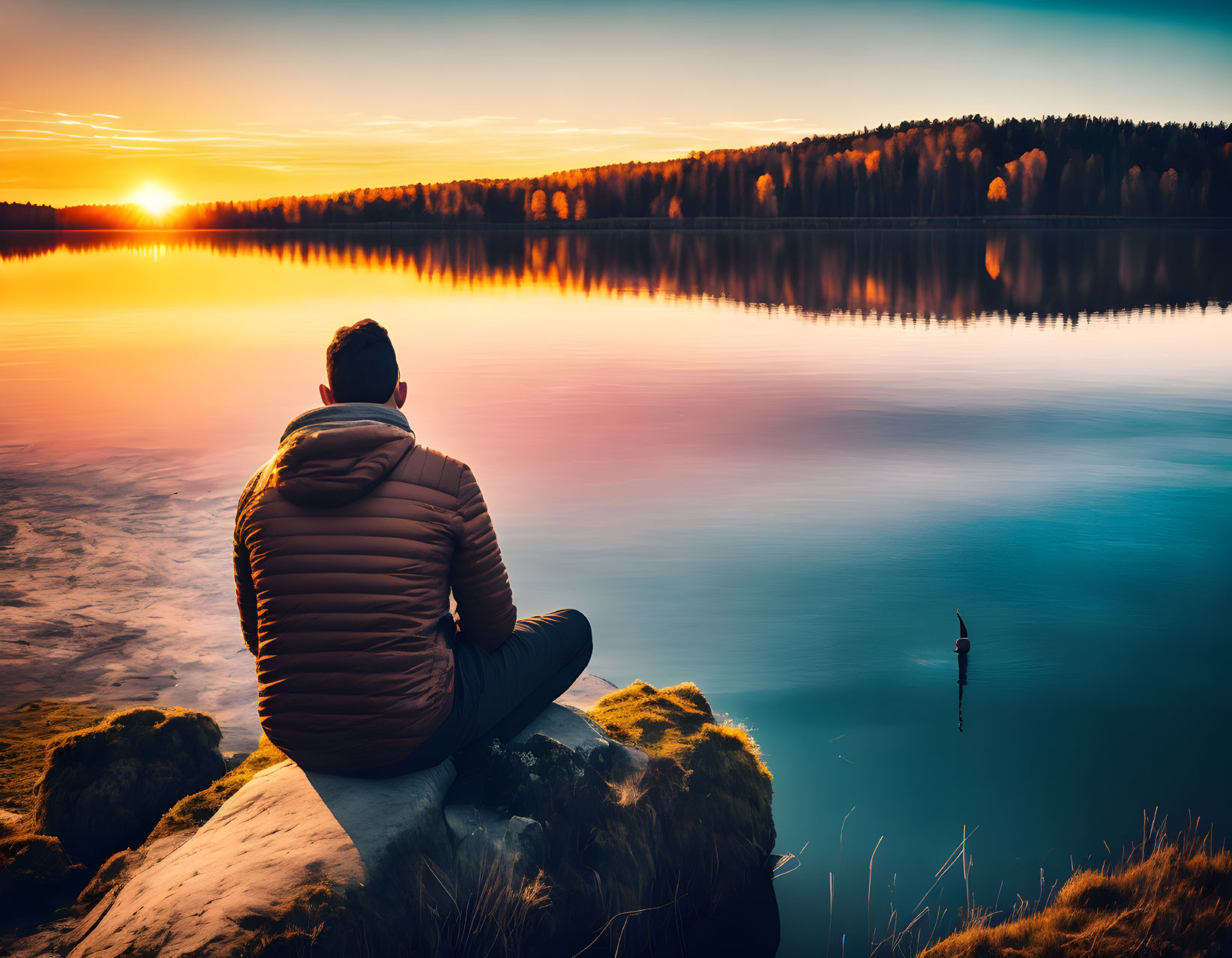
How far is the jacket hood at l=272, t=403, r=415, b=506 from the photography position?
3727mm

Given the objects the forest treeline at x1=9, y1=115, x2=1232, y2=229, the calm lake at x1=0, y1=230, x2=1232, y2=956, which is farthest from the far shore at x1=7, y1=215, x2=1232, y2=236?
the calm lake at x1=0, y1=230, x2=1232, y2=956

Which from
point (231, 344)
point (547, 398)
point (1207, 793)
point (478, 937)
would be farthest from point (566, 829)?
point (231, 344)

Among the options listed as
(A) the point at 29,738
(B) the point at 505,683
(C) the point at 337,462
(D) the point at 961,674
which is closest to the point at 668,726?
(B) the point at 505,683

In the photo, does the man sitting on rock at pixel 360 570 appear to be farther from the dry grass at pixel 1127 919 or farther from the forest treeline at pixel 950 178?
the forest treeline at pixel 950 178

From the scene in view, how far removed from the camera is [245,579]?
425 centimetres

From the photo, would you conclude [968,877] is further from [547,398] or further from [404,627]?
[547,398]

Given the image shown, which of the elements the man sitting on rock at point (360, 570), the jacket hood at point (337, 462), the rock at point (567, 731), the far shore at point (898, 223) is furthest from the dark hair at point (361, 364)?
the far shore at point (898, 223)

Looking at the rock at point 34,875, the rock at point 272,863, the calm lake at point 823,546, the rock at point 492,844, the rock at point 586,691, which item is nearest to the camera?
the rock at point 272,863

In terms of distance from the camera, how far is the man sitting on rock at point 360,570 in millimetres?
3812

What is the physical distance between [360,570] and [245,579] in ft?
2.40

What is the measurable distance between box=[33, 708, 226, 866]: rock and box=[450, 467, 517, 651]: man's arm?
2.09m

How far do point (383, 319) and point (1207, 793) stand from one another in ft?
108

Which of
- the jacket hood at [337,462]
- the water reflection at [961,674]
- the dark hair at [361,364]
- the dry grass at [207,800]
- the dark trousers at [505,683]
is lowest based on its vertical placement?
the water reflection at [961,674]

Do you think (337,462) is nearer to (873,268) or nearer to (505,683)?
(505,683)
